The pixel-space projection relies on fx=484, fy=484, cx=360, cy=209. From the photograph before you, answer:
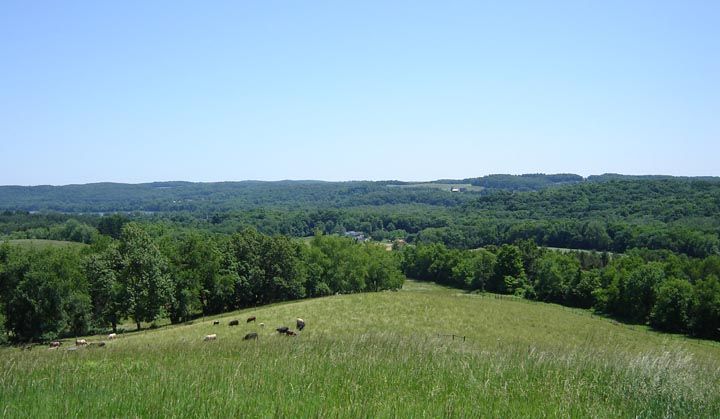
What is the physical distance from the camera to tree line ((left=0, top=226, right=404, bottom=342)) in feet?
141

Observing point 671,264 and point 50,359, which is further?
point 671,264

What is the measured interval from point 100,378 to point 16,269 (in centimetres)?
4455

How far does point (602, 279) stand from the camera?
84375mm

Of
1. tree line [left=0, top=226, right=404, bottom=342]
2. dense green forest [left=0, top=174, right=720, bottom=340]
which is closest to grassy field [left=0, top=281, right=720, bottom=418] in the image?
tree line [left=0, top=226, right=404, bottom=342]

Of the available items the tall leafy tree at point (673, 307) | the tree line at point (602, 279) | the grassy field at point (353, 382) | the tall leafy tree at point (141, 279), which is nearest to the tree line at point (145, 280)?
the tall leafy tree at point (141, 279)

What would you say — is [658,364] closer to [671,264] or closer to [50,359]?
[50,359]

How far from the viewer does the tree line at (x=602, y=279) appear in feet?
209

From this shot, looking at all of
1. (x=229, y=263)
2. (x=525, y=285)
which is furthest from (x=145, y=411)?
(x=525, y=285)

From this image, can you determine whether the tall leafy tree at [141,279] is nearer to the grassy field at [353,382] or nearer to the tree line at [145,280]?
the tree line at [145,280]

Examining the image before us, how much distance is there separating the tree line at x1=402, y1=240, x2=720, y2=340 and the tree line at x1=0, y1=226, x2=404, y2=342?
39.7m

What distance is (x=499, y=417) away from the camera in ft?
18.9

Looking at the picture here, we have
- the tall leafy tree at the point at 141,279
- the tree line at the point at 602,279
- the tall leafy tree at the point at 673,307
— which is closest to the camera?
the tall leafy tree at the point at 141,279

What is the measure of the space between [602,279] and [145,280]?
73404 millimetres

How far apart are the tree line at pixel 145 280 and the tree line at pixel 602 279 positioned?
3973 cm
